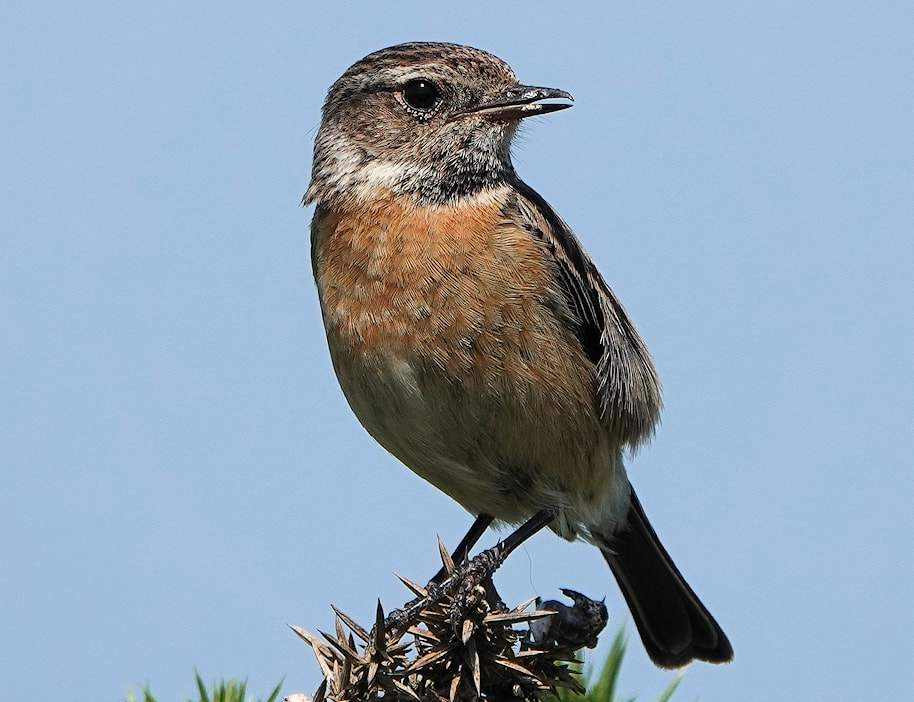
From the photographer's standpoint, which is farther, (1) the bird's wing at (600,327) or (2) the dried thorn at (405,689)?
(1) the bird's wing at (600,327)

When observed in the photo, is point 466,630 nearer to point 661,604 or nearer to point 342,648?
point 342,648

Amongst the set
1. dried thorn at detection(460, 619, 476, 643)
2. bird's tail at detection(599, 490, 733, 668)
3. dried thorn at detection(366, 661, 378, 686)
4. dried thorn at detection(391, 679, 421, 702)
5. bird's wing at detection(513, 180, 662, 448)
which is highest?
bird's wing at detection(513, 180, 662, 448)

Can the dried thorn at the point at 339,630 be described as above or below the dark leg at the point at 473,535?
below

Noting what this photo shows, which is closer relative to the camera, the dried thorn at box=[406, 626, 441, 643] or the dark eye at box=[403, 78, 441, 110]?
the dried thorn at box=[406, 626, 441, 643]

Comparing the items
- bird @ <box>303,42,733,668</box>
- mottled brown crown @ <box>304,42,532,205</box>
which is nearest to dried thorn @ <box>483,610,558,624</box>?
bird @ <box>303,42,733,668</box>

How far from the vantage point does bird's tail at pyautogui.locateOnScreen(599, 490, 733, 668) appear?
547cm

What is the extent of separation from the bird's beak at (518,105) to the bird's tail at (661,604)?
202 cm

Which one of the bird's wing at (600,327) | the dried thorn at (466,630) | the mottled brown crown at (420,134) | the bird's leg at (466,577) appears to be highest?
the mottled brown crown at (420,134)

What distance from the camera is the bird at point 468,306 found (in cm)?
414

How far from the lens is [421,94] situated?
4730 mm

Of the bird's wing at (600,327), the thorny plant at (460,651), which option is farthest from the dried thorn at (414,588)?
the bird's wing at (600,327)

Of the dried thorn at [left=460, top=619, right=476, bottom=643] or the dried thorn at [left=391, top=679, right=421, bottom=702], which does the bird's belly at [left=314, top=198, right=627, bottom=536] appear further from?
the dried thorn at [left=391, top=679, right=421, bottom=702]

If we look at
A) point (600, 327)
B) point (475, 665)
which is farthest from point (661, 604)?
point (475, 665)

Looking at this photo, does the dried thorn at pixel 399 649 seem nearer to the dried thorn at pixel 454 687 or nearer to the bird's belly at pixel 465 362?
the dried thorn at pixel 454 687
